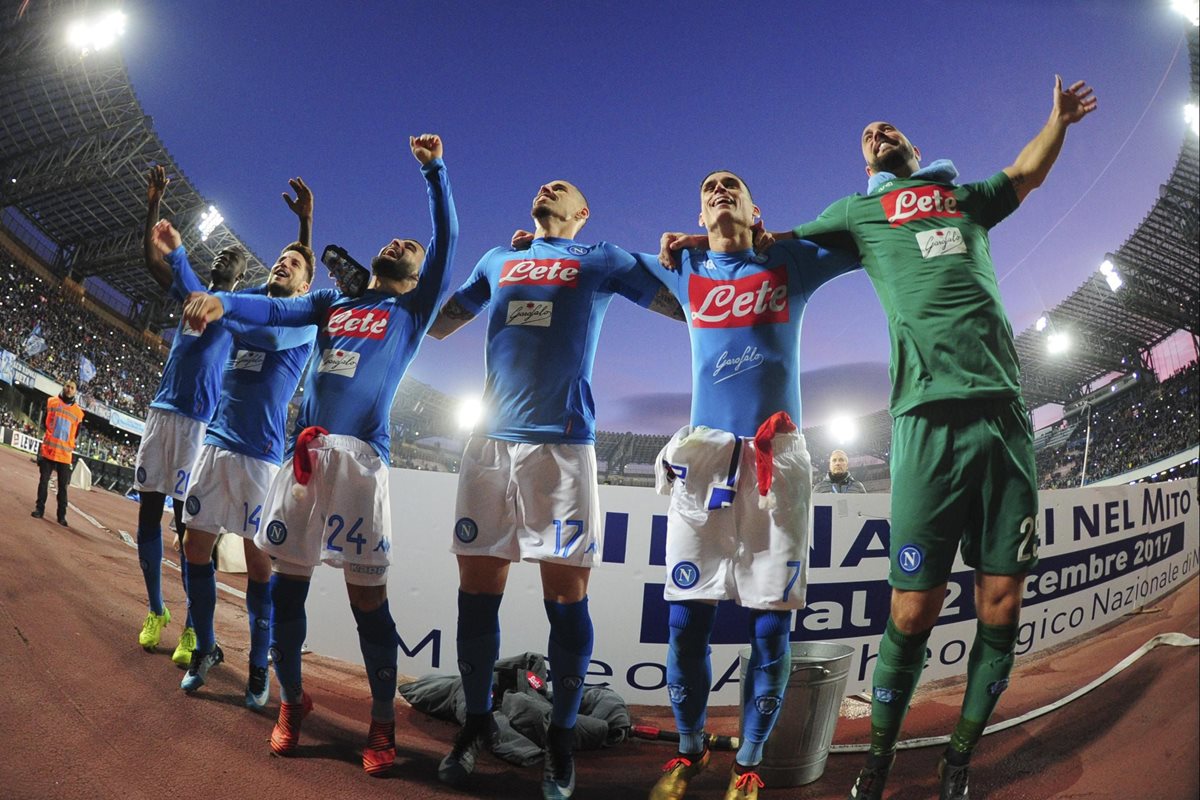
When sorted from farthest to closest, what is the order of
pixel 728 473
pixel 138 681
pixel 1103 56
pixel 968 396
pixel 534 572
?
pixel 534 572
pixel 1103 56
pixel 138 681
pixel 728 473
pixel 968 396

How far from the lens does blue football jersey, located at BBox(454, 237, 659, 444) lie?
102 inches

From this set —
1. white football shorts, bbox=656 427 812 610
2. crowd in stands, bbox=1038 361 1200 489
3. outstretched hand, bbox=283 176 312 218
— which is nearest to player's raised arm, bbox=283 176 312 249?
outstretched hand, bbox=283 176 312 218

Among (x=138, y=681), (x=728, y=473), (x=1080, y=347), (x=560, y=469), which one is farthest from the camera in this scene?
(x=1080, y=347)

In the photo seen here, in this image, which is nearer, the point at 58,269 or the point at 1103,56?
the point at 1103,56

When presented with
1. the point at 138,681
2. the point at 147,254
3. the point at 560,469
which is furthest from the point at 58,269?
the point at 560,469

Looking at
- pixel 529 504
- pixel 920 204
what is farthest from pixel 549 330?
pixel 920 204

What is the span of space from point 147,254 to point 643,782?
3.44 meters

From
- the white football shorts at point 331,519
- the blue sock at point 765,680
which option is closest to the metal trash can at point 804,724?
the blue sock at point 765,680

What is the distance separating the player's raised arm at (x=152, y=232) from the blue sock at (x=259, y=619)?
161 cm

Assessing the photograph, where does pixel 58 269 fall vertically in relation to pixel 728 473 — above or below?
above

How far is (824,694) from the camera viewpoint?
2605 millimetres

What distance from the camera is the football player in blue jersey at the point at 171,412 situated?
125 inches

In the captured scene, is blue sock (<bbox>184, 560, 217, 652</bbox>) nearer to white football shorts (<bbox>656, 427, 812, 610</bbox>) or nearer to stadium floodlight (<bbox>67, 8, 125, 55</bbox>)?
white football shorts (<bbox>656, 427, 812, 610</bbox>)

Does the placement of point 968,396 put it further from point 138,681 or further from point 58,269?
point 58,269
